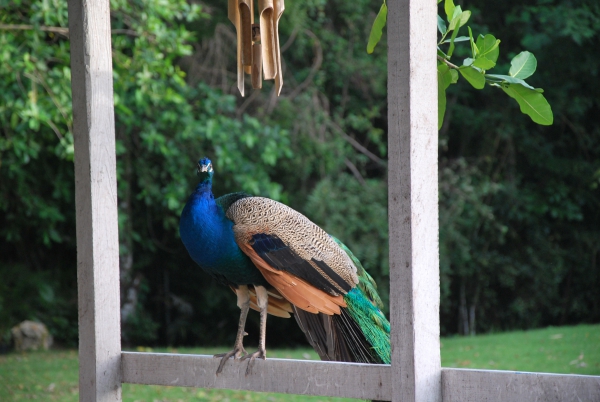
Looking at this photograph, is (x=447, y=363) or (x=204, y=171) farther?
(x=447, y=363)

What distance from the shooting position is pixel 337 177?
7.69m

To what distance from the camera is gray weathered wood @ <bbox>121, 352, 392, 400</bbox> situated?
1.67 m

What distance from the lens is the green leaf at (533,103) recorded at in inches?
70.9

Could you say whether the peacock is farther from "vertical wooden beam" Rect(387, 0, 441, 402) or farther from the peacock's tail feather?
"vertical wooden beam" Rect(387, 0, 441, 402)

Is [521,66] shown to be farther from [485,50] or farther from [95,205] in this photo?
[95,205]

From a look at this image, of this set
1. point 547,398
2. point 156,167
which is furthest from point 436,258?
point 156,167

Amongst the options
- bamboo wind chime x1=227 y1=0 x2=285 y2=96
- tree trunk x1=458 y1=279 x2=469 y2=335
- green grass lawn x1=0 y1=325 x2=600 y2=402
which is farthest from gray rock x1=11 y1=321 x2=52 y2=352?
bamboo wind chime x1=227 y1=0 x2=285 y2=96

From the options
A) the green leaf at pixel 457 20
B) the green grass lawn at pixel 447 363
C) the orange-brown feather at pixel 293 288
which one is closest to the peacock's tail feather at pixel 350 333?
the orange-brown feather at pixel 293 288

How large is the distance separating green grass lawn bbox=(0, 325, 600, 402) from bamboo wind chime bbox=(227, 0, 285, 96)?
333 cm

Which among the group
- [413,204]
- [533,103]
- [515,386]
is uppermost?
[533,103]

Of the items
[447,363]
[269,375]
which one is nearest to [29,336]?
[447,363]

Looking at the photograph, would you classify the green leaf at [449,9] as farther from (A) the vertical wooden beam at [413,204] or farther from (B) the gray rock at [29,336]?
(B) the gray rock at [29,336]

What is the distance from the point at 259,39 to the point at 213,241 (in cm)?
70

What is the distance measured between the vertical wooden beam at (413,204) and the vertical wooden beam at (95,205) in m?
0.92
